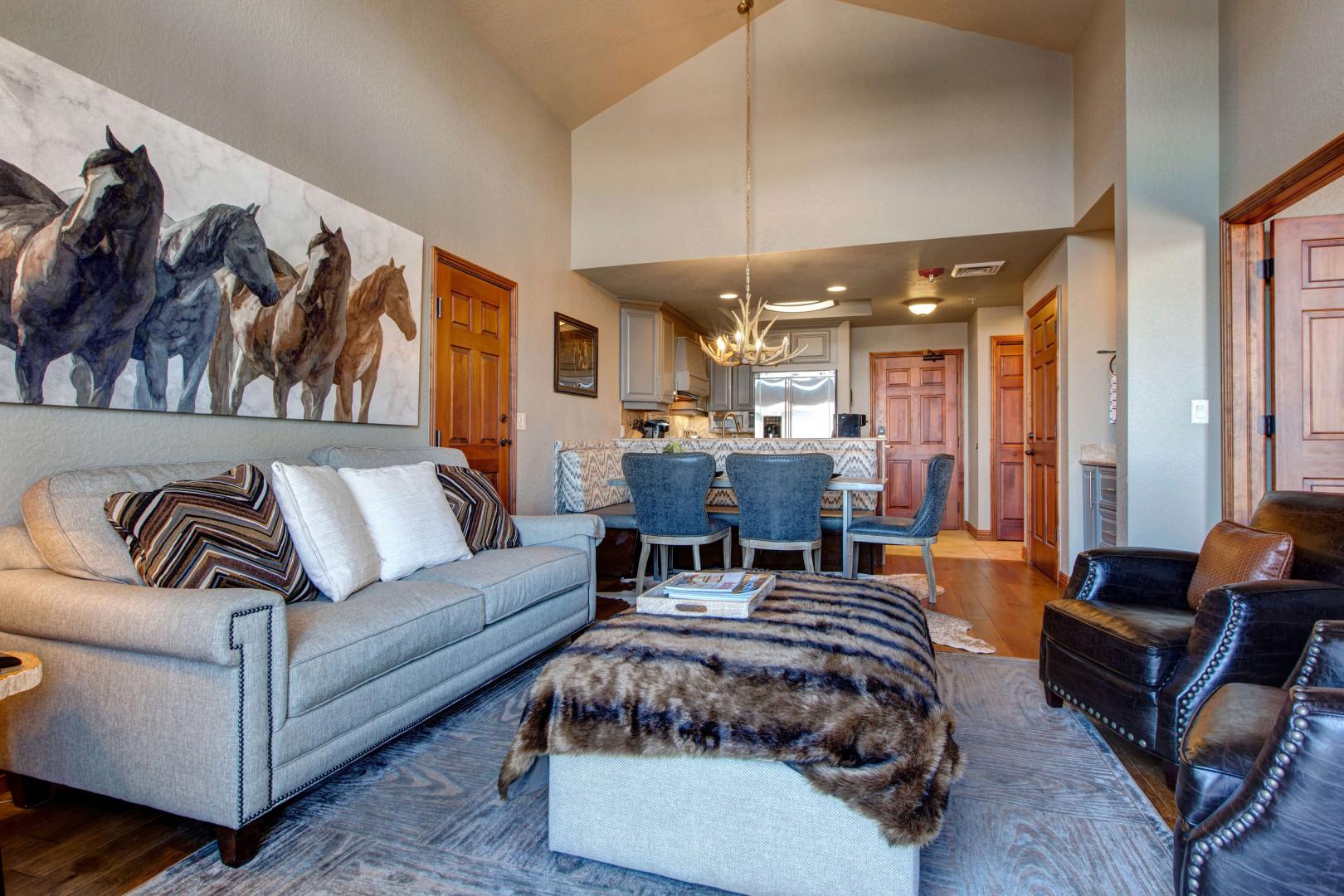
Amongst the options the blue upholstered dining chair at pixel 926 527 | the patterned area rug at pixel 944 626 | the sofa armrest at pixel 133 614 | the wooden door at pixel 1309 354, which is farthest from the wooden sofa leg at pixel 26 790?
the wooden door at pixel 1309 354

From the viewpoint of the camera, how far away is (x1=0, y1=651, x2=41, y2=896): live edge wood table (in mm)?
1186

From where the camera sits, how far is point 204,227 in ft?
7.60

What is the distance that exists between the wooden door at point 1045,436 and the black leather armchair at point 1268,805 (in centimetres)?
Answer: 379

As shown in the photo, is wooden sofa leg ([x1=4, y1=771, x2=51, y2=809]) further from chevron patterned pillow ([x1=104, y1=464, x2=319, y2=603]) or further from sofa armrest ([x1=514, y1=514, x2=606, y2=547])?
sofa armrest ([x1=514, y1=514, x2=606, y2=547])

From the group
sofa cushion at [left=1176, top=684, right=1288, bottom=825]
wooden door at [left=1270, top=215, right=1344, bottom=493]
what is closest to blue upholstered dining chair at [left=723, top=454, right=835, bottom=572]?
wooden door at [left=1270, top=215, right=1344, bottom=493]

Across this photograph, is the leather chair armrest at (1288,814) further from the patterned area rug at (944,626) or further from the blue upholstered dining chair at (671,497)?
the blue upholstered dining chair at (671,497)

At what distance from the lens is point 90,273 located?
1976 mm

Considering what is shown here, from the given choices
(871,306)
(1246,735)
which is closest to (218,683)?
(1246,735)

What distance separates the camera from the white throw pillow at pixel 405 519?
7.78 ft

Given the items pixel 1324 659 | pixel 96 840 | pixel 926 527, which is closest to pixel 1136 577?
A: pixel 1324 659

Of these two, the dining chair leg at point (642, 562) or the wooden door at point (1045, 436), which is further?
the wooden door at point (1045, 436)

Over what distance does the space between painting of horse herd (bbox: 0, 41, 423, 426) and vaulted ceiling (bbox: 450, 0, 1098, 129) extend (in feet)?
6.00

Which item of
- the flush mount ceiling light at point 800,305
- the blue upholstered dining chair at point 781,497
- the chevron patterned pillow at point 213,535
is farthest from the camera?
the flush mount ceiling light at point 800,305

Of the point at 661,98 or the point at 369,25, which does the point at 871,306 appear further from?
the point at 369,25
